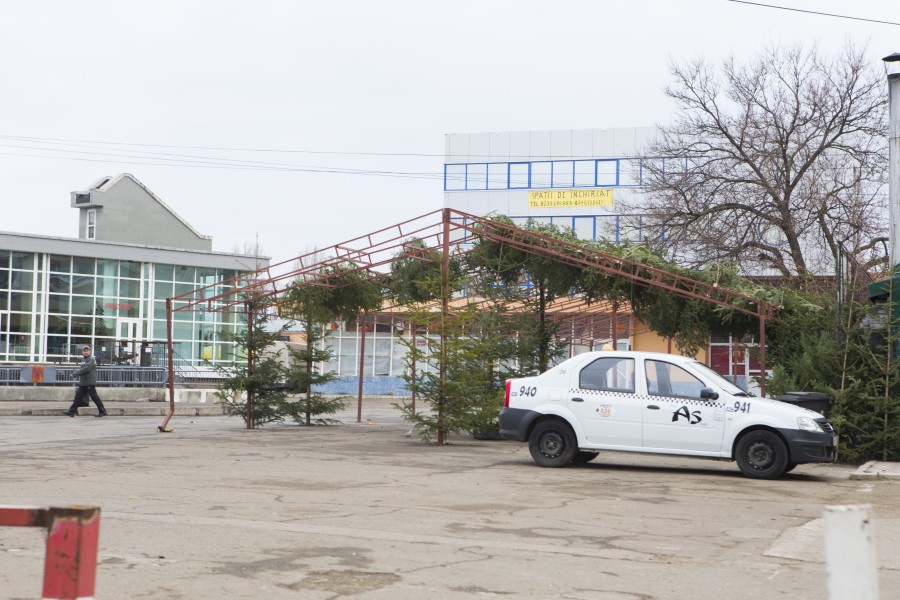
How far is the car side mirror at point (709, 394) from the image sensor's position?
14.8 meters

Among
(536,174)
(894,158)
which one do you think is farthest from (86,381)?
(536,174)

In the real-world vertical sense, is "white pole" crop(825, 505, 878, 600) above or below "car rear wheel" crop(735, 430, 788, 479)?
above

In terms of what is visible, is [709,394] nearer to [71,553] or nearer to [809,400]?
[809,400]

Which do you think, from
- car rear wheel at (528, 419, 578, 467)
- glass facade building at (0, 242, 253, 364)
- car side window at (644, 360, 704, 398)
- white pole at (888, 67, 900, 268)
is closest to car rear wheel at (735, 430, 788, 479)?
car side window at (644, 360, 704, 398)

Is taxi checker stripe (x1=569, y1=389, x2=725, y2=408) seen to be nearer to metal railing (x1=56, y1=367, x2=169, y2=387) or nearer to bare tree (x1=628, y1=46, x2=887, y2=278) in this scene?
bare tree (x1=628, y1=46, x2=887, y2=278)

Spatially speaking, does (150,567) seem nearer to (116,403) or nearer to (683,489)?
(683,489)

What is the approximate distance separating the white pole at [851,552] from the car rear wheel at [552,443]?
40.2 ft

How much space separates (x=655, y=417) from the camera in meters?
15.0

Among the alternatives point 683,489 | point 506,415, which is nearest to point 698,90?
point 506,415

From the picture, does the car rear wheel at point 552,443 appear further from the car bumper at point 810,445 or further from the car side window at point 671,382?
the car bumper at point 810,445

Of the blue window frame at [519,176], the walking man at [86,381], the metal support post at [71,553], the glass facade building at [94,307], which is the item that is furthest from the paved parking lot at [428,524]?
the blue window frame at [519,176]

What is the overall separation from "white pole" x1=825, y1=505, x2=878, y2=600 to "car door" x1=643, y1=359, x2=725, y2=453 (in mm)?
11722

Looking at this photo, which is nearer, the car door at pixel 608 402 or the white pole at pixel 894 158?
the car door at pixel 608 402

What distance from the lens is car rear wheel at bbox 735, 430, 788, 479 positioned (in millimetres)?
14508
